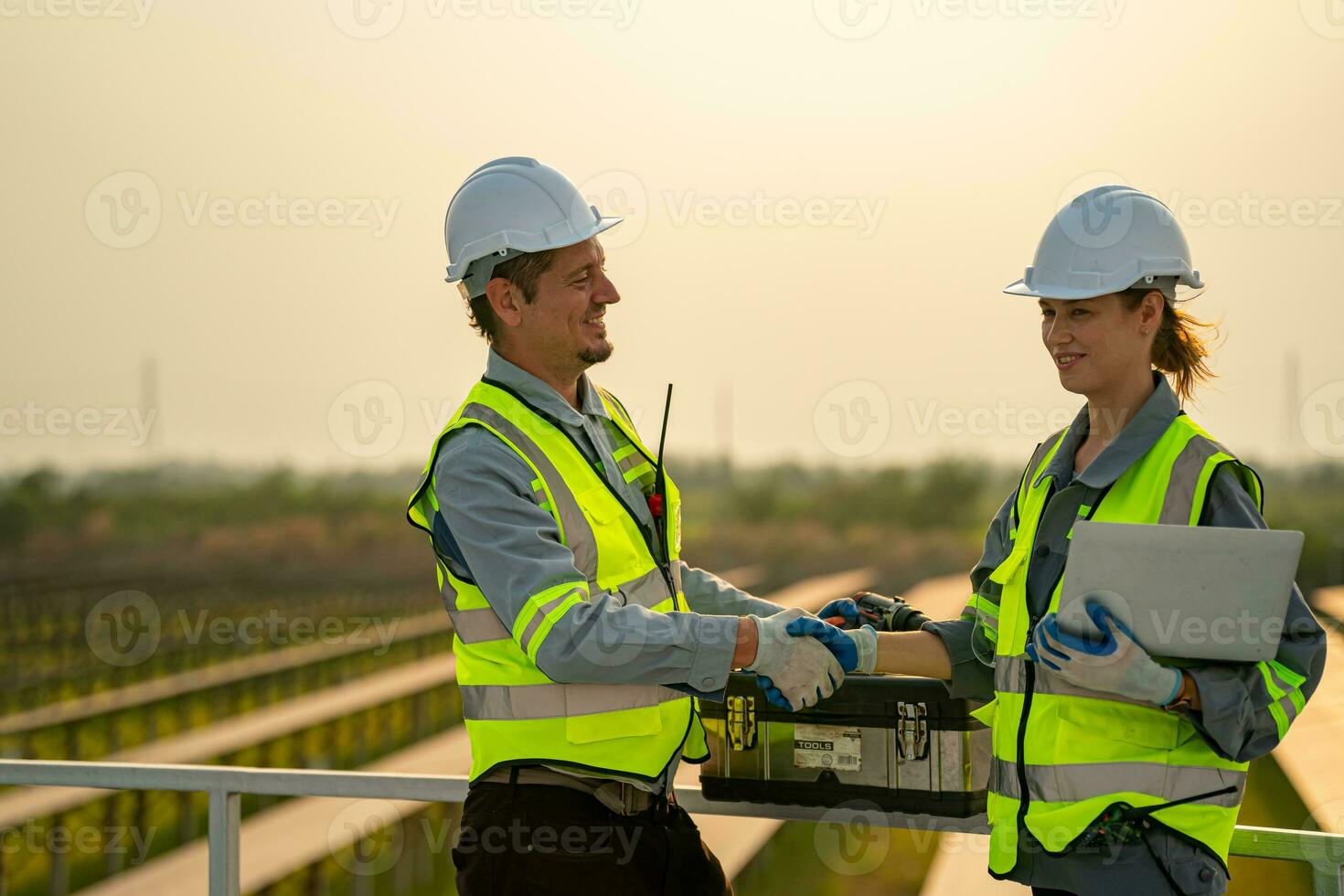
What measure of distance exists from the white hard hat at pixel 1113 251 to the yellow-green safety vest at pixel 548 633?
93cm

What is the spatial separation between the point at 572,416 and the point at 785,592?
50852 millimetres

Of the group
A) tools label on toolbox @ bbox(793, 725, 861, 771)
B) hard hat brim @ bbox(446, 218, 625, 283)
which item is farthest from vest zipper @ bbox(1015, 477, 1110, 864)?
hard hat brim @ bbox(446, 218, 625, 283)

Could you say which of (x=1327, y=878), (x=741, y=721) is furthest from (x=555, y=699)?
(x=1327, y=878)

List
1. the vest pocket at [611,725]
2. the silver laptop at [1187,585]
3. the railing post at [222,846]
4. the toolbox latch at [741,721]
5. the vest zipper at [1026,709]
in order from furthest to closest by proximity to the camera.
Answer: the railing post at [222,846]
the toolbox latch at [741,721]
the vest pocket at [611,725]
the vest zipper at [1026,709]
the silver laptop at [1187,585]

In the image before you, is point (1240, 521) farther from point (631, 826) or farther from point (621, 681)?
point (631, 826)

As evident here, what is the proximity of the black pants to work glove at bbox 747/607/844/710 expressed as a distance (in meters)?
0.39

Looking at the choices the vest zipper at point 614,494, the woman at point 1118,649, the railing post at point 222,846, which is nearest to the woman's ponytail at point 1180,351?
the woman at point 1118,649

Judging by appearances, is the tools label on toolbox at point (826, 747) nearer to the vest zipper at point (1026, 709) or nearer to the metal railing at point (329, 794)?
the metal railing at point (329, 794)

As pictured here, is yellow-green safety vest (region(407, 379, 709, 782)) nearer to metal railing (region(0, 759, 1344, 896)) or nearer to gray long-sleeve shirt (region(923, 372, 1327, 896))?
metal railing (region(0, 759, 1344, 896))

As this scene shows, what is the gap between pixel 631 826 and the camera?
2518mm

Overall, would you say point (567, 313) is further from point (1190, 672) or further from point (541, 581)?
point (1190, 672)

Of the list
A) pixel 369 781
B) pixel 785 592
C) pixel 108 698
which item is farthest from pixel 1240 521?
pixel 785 592

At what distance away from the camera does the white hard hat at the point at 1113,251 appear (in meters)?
2.30

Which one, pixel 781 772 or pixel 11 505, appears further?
pixel 11 505
